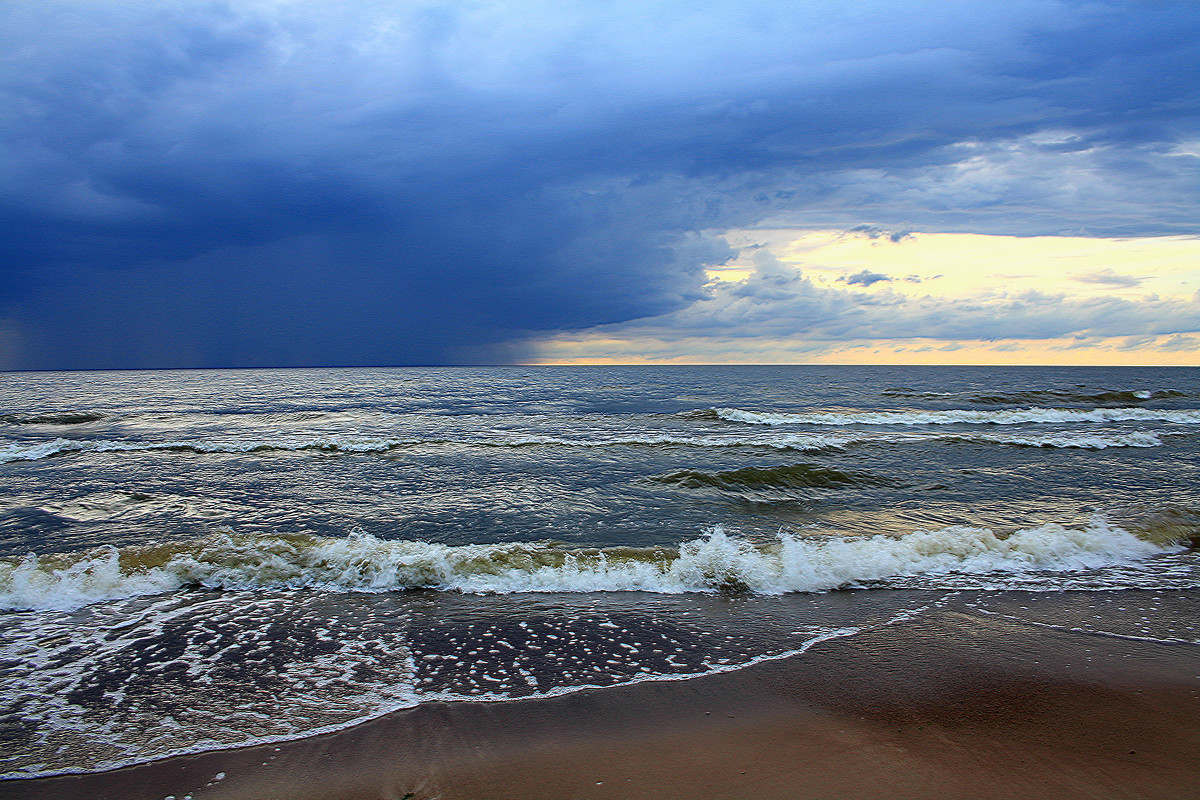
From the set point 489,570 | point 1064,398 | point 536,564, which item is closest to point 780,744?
point 536,564

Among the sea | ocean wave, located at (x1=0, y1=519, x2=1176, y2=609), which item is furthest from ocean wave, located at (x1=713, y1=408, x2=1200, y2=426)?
ocean wave, located at (x1=0, y1=519, x2=1176, y2=609)

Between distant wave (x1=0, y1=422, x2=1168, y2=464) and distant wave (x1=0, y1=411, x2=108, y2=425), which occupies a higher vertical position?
distant wave (x1=0, y1=411, x2=108, y2=425)

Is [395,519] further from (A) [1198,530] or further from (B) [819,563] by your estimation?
(A) [1198,530]

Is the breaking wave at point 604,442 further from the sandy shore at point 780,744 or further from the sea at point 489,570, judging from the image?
the sandy shore at point 780,744

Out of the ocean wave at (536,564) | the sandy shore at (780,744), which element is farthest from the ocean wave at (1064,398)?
the sandy shore at (780,744)

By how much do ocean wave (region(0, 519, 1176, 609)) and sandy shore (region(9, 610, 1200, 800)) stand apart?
225 cm

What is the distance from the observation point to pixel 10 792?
3.22m

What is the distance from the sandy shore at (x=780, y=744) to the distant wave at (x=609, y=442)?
12727 millimetres

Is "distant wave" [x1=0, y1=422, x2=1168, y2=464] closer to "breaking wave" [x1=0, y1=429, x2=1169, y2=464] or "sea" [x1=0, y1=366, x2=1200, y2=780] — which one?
"breaking wave" [x1=0, y1=429, x2=1169, y2=464]

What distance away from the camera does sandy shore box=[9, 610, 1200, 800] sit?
317 centimetres

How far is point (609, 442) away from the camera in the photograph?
18.0 metres

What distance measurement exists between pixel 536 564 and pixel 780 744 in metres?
4.01

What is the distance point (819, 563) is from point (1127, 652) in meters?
2.82

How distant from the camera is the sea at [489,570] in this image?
171 inches
